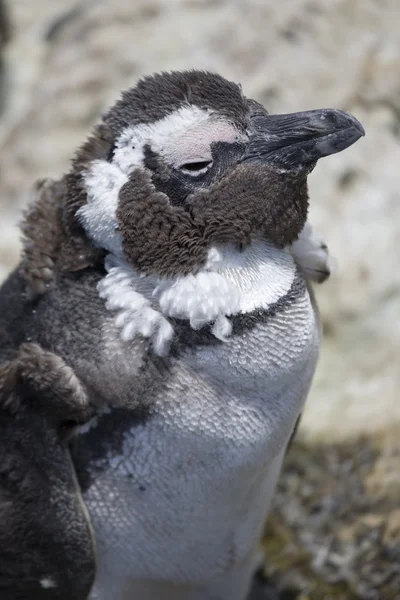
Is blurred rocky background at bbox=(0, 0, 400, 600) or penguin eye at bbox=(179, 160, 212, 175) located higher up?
penguin eye at bbox=(179, 160, 212, 175)

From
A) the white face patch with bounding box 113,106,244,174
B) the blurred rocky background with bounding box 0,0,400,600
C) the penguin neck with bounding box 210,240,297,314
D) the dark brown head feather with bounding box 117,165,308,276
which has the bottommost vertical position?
the blurred rocky background with bounding box 0,0,400,600

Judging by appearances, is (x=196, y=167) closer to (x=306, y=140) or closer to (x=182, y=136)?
(x=182, y=136)

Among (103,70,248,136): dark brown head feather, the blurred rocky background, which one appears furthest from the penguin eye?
the blurred rocky background

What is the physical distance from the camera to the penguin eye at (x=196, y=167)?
2.14 metres

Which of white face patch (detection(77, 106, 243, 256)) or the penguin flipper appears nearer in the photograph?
white face patch (detection(77, 106, 243, 256))

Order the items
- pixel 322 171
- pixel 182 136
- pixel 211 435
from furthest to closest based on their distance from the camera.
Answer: pixel 322 171
pixel 211 435
pixel 182 136

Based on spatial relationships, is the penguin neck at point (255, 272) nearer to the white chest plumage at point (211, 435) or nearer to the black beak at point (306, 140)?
the white chest plumage at point (211, 435)

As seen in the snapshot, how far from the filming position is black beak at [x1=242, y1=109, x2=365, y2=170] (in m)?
2.16

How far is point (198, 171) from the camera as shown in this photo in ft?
7.03

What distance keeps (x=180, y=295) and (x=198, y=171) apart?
28cm

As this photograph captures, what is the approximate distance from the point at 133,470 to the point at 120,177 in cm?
71

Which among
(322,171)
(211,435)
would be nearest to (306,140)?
(211,435)

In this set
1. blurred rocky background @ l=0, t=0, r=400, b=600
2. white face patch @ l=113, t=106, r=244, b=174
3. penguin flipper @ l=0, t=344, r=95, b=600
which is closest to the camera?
white face patch @ l=113, t=106, r=244, b=174

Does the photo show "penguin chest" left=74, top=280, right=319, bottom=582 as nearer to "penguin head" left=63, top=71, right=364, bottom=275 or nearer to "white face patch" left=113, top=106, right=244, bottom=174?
"penguin head" left=63, top=71, right=364, bottom=275
